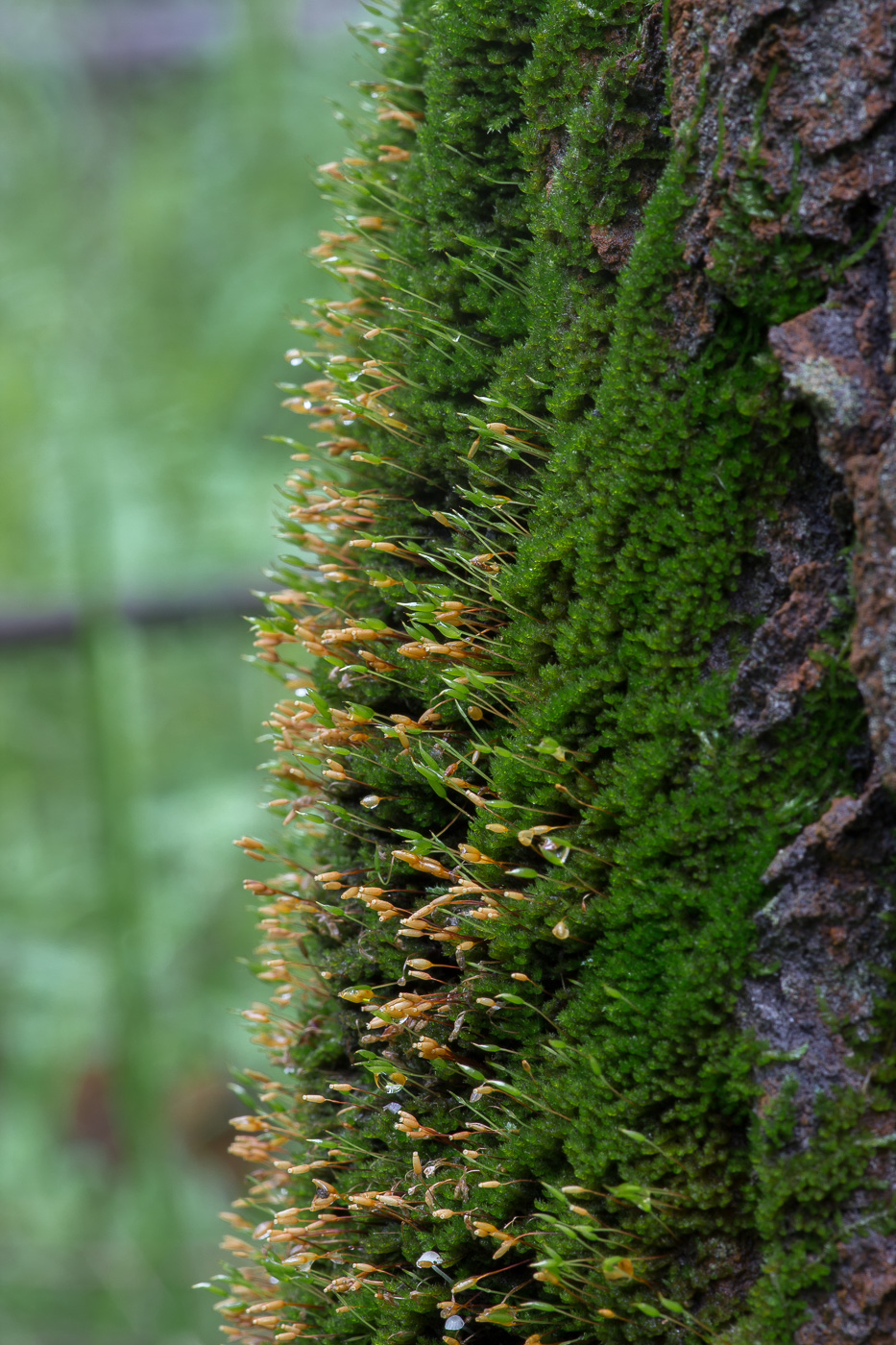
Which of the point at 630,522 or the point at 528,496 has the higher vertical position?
the point at 528,496

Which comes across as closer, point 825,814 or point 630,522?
point 825,814

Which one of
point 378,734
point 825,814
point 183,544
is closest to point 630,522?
point 825,814

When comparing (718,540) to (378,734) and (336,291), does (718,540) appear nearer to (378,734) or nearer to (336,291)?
(378,734)

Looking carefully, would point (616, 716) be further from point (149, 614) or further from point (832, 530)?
point (149, 614)

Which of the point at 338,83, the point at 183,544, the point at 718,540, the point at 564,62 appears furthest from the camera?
the point at 338,83

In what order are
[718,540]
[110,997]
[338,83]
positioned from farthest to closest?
[338,83], [110,997], [718,540]

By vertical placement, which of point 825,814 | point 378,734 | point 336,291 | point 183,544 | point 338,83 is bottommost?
point 825,814

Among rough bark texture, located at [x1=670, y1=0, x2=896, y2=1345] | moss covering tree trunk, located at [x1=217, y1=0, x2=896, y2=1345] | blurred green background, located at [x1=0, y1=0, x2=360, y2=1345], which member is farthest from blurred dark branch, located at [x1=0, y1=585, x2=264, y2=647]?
rough bark texture, located at [x1=670, y1=0, x2=896, y2=1345]

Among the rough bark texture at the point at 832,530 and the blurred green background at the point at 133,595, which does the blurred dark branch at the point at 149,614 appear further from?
the rough bark texture at the point at 832,530
